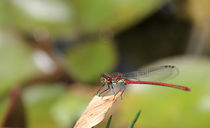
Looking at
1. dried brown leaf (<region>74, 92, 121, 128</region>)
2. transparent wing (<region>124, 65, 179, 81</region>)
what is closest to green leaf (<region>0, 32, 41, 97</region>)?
transparent wing (<region>124, 65, 179, 81</region>)

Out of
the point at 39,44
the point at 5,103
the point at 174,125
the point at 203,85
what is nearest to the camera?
the point at 174,125

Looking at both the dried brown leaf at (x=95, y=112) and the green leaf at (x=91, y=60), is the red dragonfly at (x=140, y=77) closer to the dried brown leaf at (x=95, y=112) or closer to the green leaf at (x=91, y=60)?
the dried brown leaf at (x=95, y=112)

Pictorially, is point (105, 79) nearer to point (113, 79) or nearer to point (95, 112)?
point (113, 79)

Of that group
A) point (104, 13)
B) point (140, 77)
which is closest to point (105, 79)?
point (140, 77)

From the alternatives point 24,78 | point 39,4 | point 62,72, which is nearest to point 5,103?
point 24,78

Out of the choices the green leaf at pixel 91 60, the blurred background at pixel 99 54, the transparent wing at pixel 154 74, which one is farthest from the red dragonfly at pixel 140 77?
the green leaf at pixel 91 60

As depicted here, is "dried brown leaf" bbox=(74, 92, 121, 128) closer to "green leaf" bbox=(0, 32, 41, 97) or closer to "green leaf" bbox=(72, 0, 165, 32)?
"green leaf" bbox=(0, 32, 41, 97)

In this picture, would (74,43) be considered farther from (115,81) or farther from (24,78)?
(115,81)
